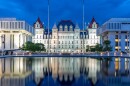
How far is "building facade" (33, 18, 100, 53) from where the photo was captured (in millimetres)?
133875

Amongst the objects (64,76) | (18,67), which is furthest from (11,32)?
(64,76)

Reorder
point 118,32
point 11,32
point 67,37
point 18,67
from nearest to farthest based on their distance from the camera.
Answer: point 18,67 < point 11,32 < point 118,32 < point 67,37

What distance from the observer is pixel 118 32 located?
10350 centimetres

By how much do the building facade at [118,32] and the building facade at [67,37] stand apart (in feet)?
94.6

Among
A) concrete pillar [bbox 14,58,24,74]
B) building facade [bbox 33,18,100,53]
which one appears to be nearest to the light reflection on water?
concrete pillar [bbox 14,58,24,74]

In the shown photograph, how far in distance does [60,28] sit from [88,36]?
15.2 m

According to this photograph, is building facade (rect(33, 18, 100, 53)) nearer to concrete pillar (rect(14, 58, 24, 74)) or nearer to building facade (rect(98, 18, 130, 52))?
building facade (rect(98, 18, 130, 52))

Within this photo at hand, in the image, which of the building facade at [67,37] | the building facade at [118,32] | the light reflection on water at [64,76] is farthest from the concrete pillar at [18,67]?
the building facade at [67,37]

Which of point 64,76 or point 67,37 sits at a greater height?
point 67,37

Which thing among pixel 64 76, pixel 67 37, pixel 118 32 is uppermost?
pixel 118 32

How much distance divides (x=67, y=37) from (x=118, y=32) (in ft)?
125

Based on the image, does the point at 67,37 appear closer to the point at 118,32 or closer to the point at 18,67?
the point at 118,32

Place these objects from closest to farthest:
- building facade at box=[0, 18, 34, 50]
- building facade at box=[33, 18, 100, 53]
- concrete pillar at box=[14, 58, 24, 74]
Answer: concrete pillar at box=[14, 58, 24, 74] → building facade at box=[0, 18, 34, 50] → building facade at box=[33, 18, 100, 53]

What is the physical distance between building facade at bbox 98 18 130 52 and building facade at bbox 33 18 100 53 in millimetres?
28832
